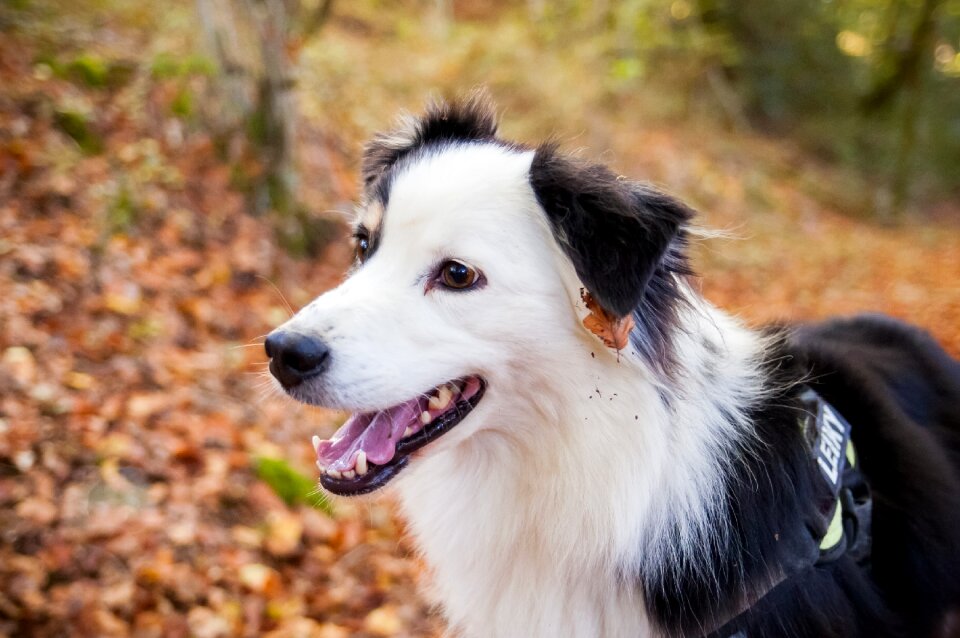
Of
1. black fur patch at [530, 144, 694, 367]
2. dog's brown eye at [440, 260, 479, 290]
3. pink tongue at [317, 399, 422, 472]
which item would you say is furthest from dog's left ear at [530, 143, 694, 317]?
pink tongue at [317, 399, 422, 472]

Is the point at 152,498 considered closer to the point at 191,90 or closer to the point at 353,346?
the point at 353,346

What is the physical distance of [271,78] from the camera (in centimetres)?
545

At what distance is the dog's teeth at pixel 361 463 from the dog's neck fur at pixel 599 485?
13.5 inches

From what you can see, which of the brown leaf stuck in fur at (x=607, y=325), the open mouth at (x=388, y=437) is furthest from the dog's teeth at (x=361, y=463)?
the brown leaf stuck in fur at (x=607, y=325)

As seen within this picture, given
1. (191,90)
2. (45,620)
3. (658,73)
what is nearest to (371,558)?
(45,620)

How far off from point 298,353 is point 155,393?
2.53m

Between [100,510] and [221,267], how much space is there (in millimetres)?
2400

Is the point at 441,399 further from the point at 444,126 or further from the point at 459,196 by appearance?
the point at 444,126

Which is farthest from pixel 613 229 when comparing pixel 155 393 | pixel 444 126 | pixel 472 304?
pixel 155 393

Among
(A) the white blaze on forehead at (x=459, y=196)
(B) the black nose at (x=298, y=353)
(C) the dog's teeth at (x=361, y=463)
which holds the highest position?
(A) the white blaze on forehead at (x=459, y=196)

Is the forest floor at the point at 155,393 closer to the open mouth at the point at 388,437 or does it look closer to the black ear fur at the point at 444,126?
the open mouth at the point at 388,437

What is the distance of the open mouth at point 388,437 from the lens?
2031mm

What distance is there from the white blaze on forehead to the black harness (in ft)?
3.82

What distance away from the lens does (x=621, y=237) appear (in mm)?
1848
